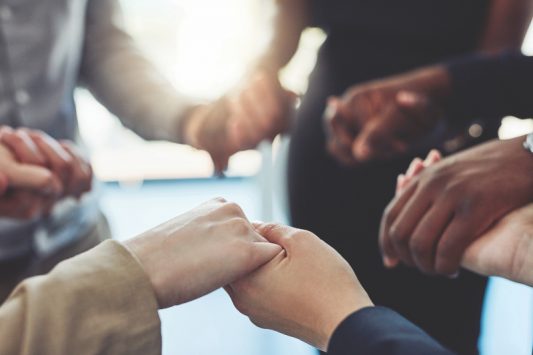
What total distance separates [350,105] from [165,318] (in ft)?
1.25

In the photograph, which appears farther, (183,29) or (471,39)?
(183,29)

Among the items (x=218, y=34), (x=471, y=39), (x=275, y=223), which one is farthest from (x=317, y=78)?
(x=218, y=34)

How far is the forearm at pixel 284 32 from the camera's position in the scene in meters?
0.73

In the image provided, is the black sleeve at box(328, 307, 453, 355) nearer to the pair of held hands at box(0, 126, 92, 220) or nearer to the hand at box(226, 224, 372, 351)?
the hand at box(226, 224, 372, 351)

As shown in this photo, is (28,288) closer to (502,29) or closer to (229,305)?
(229,305)

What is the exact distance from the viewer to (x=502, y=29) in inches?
25.3

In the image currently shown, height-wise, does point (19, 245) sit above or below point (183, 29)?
below

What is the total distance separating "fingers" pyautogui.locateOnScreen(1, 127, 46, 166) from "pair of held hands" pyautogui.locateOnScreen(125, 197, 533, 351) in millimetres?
142

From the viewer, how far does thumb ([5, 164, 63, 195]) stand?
42 centimetres

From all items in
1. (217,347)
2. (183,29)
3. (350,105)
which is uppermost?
(183,29)

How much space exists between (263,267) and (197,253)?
0.16 ft

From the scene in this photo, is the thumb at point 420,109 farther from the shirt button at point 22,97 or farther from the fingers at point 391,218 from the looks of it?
the shirt button at point 22,97

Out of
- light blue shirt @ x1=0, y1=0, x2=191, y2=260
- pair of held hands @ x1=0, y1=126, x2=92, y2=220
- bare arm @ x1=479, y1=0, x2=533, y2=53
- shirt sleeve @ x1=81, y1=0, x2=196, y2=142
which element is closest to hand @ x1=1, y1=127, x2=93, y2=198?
pair of held hands @ x1=0, y1=126, x2=92, y2=220

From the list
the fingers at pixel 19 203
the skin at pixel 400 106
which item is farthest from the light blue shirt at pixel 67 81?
the skin at pixel 400 106
